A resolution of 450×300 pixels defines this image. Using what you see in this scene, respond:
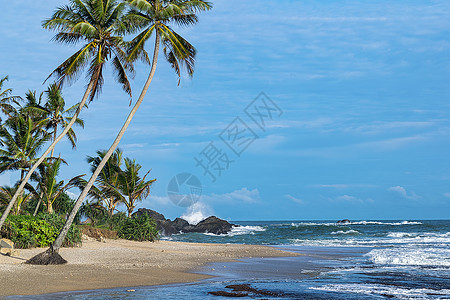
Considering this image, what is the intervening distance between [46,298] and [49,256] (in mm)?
5347

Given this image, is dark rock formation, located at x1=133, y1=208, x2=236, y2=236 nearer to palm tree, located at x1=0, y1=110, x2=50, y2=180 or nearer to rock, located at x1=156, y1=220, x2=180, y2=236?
rock, located at x1=156, y1=220, x2=180, y2=236

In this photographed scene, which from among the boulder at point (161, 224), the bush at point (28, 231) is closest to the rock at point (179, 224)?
the boulder at point (161, 224)

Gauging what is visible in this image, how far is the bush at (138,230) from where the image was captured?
2730 cm

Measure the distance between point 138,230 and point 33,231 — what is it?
963 cm

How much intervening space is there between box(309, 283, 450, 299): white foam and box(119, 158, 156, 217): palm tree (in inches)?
836

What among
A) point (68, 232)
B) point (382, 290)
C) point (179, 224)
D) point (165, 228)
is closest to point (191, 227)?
point (179, 224)

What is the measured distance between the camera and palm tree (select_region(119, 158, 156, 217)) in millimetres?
30922

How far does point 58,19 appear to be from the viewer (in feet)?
55.6

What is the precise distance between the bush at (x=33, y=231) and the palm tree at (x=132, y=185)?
11.5 meters

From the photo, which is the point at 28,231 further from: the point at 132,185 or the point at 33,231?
the point at 132,185

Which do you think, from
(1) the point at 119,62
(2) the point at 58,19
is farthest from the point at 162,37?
(2) the point at 58,19

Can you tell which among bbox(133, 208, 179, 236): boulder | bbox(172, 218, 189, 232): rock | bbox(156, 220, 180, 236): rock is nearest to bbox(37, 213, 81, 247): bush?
bbox(133, 208, 179, 236): boulder

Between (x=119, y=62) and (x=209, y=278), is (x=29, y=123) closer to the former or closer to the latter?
(x=119, y=62)

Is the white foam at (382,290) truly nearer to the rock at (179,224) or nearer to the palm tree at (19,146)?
the palm tree at (19,146)
